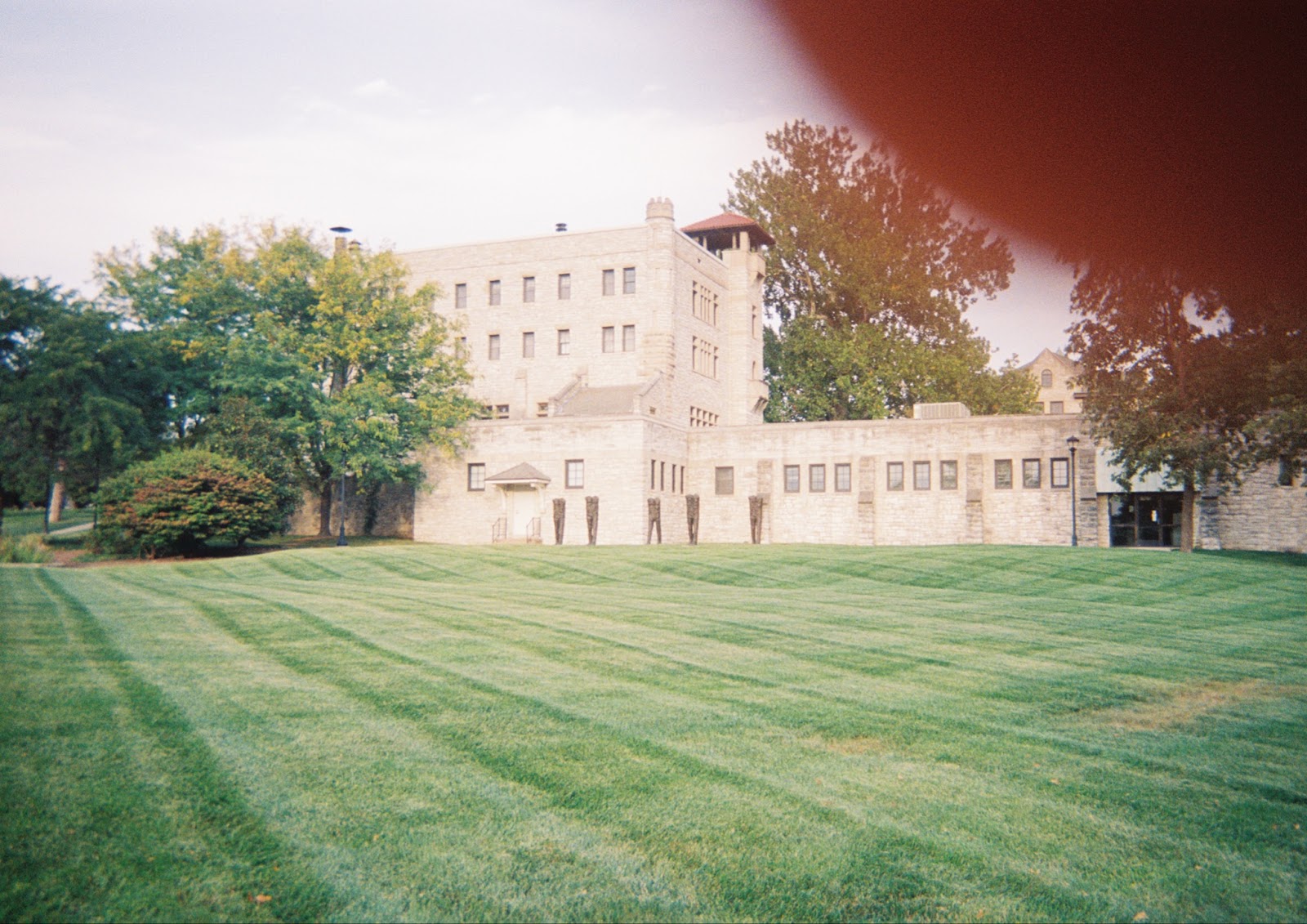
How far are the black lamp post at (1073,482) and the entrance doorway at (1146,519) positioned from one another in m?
4.02

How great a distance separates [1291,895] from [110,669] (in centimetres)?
925

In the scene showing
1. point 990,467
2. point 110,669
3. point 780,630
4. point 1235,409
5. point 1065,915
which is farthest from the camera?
point 990,467

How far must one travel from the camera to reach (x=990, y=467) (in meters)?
40.3

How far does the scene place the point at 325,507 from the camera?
43250 millimetres

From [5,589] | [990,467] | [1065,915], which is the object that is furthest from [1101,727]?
[990,467]

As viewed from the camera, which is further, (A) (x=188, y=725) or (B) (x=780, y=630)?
(B) (x=780, y=630)

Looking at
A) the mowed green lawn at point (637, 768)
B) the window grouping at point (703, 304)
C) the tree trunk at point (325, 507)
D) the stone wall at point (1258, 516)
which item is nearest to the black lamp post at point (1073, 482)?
the stone wall at point (1258, 516)

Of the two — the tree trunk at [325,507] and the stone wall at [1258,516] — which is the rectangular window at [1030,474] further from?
the tree trunk at [325,507]

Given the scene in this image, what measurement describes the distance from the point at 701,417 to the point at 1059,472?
63.0ft

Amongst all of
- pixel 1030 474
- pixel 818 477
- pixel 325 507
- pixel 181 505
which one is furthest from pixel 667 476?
pixel 181 505

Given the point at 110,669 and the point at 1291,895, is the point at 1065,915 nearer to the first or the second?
the point at 1291,895

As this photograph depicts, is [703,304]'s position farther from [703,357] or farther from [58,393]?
[58,393]

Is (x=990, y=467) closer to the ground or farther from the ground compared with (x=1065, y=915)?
farther from the ground

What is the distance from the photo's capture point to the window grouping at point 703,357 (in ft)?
169
